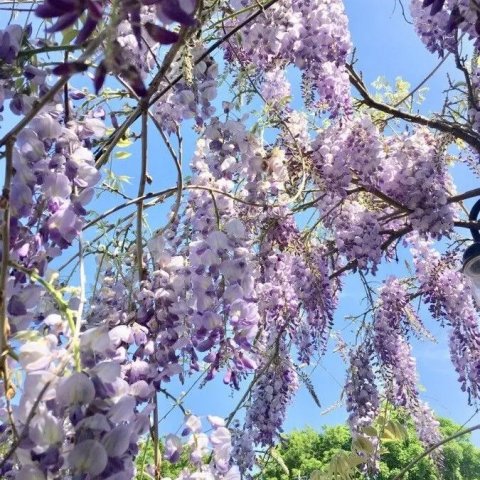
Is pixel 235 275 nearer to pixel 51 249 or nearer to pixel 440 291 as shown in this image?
pixel 51 249

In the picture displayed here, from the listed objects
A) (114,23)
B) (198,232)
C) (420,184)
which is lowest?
(114,23)

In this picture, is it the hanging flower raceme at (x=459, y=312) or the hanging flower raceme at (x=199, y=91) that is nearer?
the hanging flower raceme at (x=199, y=91)

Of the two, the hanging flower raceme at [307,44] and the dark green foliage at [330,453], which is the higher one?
the dark green foliage at [330,453]

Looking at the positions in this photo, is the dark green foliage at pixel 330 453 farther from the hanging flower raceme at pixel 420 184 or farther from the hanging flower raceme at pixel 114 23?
the hanging flower raceme at pixel 114 23

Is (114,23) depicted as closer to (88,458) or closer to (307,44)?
(88,458)

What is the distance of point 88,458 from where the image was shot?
0.96 meters

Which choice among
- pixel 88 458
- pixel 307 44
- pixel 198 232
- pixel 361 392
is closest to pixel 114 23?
pixel 88 458

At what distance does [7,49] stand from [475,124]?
3.46 m

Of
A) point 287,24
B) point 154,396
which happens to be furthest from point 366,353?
point 154,396

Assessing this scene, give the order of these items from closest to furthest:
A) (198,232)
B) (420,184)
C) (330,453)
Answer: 1. (198,232)
2. (420,184)
3. (330,453)

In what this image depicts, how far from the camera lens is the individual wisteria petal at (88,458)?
95 centimetres

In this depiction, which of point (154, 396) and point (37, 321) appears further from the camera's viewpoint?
point (154, 396)

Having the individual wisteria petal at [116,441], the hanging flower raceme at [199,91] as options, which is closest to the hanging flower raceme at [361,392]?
the hanging flower raceme at [199,91]

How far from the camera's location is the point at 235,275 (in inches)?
66.1
